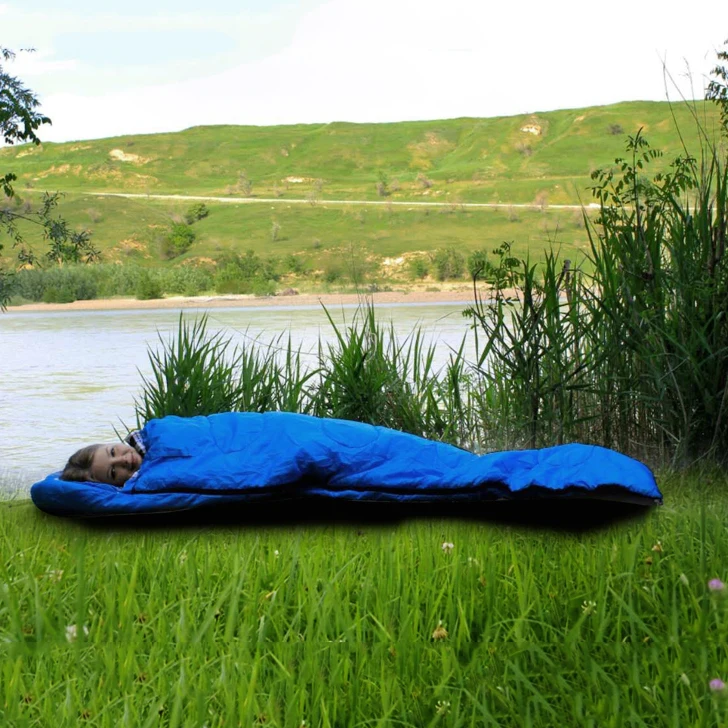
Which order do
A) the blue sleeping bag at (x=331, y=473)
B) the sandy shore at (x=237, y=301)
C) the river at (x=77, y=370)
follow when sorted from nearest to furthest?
the blue sleeping bag at (x=331, y=473)
the river at (x=77, y=370)
the sandy shore at (x=237, y=301)

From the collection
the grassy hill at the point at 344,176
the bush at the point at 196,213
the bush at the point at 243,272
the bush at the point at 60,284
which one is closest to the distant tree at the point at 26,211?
the grassy hill at the point at 344,176

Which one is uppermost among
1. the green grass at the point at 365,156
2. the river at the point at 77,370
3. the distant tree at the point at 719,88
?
the green grass at the point at 365,156

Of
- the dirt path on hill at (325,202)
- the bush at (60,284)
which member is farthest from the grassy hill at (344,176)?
the bush at (60,284)

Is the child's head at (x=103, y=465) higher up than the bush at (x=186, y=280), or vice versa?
the child's head at (x=103, y=465)

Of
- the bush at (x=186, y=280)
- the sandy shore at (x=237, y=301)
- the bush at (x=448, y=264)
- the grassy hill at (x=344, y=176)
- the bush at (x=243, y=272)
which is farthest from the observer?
the grassy hill at (x=344, y=176)

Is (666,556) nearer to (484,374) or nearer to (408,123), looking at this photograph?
(484,374)

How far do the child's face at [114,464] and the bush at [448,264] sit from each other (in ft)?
72.9

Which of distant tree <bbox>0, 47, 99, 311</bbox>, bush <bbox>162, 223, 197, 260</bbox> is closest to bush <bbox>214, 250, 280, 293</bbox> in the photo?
bush <bbox>162, 223, 197, 260</bbox>

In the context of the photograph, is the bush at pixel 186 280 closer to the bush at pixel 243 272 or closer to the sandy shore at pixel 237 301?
the sandy shore at pixel 237 301

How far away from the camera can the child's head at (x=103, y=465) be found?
3125 mm

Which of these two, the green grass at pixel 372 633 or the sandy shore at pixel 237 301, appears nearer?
the green grass at pixel 372 633

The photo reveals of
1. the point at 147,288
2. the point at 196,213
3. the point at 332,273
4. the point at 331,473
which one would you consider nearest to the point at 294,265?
the point at 332,273

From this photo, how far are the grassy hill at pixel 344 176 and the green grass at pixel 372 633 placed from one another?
17082 mm

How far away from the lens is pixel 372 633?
1.80 m
